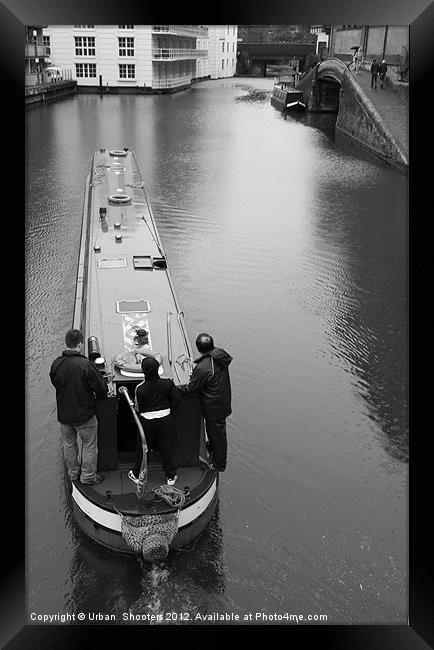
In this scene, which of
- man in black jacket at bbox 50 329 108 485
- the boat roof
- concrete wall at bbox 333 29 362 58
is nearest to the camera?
man in black jacket at bbox 50 329 108 485

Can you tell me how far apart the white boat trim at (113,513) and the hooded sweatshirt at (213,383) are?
2.89 feet

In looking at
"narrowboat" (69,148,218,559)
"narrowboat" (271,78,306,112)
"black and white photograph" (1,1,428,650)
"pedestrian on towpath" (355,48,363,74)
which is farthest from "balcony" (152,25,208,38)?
"narrowboat" (69,148,218,559)

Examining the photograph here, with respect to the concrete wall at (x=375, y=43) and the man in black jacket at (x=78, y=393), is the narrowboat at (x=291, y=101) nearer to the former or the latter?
the concrete wall at (x=375, y=43)

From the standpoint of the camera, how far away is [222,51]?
251 ft

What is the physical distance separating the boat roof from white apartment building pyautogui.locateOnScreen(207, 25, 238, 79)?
62.9m

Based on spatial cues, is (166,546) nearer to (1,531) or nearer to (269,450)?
(1,531)

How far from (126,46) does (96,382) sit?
149 feet

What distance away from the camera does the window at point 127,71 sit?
160 ft

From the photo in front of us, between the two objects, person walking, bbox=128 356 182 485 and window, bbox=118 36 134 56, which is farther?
window, bbox=118 36 134 56

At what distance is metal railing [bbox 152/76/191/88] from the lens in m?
51.8

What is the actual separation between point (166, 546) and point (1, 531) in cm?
220

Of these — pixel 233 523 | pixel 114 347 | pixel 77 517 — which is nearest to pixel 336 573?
pixel 233 523

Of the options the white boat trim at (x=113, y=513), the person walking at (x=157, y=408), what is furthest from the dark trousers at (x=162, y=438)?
the white boat trim at (x=113, y=513)

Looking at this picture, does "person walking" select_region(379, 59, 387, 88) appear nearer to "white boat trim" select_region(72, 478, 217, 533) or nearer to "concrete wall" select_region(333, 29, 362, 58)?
"concrete wall" select_region(333, 29, 362, 58)
